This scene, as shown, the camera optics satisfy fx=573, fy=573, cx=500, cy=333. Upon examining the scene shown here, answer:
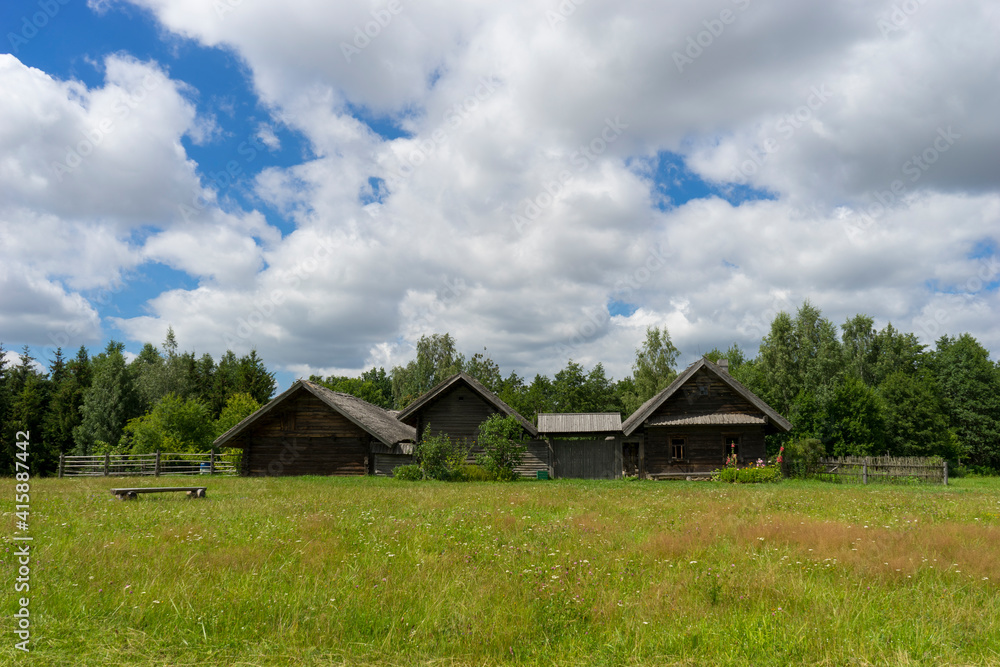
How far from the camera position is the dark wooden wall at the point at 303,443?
32656 millimetres

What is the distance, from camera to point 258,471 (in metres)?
32.6

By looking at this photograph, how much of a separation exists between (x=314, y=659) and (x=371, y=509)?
30.2 ft

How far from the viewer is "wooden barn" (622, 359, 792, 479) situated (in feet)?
106

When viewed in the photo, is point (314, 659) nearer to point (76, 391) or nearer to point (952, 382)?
point (76, 391)

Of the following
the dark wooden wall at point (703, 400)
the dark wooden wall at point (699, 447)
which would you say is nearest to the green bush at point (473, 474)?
the dark wooden wall at point (699, 447)

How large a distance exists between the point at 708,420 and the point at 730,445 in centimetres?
251

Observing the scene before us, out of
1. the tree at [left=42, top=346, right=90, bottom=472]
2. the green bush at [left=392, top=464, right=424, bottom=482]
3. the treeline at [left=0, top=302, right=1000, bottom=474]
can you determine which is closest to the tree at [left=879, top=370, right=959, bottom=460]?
the treeline at [left=0, top=302, right=1000, bottom=474]

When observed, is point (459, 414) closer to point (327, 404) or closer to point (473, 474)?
point (473, 474)

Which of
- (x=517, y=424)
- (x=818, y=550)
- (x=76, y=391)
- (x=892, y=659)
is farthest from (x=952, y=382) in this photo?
(x=76, y=391)

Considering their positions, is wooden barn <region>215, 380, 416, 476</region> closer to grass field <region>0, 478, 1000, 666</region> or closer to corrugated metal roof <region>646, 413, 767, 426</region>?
corrugated metal roof <region>646, 413, 767, 426</region>

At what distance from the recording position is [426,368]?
70125 mm

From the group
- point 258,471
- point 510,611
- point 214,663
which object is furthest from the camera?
point 258,471

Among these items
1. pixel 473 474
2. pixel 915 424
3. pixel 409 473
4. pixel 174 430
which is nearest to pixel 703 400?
pixel 473 474

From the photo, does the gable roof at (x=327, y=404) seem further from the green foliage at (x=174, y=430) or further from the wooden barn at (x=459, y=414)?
the green foliage at (x=174, y=430)
